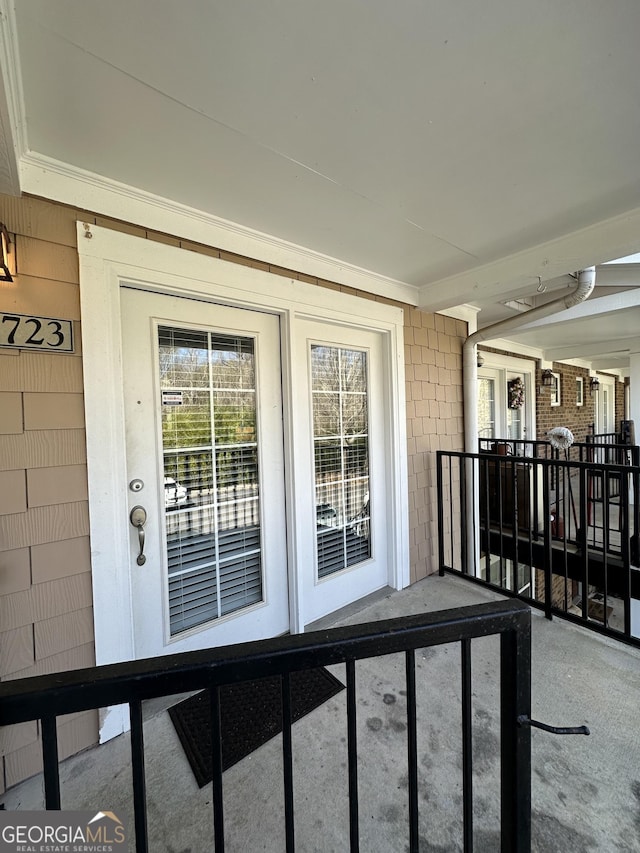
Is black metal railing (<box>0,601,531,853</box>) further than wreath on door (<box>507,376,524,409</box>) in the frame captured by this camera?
No

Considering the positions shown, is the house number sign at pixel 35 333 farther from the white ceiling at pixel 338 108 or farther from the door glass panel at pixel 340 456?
the door glass panel at pixel 340 456

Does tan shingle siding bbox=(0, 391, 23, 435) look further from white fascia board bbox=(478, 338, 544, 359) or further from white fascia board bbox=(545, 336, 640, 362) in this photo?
white fascia board bbox=(545, 336, 640, 362)

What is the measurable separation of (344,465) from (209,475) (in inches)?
39.4

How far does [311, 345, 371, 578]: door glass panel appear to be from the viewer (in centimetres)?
242

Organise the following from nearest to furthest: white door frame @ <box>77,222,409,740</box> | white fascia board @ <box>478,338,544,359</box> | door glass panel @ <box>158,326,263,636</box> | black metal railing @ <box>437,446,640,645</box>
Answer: white door frame @ <box>77,222,409,740</box>, door glass panel @ <box>158,326,263,636</box>, black metal railing @ <box>437,446,640,645</box>, white fascia board @ <box>478,338,544,359</box>

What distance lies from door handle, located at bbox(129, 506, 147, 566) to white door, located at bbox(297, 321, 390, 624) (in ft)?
3.27

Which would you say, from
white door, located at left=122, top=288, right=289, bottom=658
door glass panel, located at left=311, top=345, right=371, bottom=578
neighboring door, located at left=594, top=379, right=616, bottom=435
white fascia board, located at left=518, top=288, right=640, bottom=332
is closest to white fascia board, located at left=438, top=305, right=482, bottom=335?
white fascia board, located at left=518, top=288, right=640, bottom=332

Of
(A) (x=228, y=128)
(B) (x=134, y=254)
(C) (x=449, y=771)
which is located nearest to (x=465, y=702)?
(C) (x=449, y=771)

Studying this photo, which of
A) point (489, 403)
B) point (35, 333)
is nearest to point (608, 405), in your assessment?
point (489, 403)

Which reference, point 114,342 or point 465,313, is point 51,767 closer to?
point 114,342

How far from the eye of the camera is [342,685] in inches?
70.9

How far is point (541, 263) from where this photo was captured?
2225mm

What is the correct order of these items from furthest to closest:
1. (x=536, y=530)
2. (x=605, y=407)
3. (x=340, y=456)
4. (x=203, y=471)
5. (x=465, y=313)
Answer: (x=605, y=407)
(x=536, y=530)
(x=465, y=313)
(x=340, y=456)
(x=203, y=471)

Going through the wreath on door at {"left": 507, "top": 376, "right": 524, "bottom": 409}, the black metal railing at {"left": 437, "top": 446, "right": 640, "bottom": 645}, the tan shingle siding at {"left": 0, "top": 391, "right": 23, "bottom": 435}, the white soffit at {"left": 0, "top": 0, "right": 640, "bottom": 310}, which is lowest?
the black metal railing at {"left": 437, "top": 446, "right": 640, "bottom": 645}
